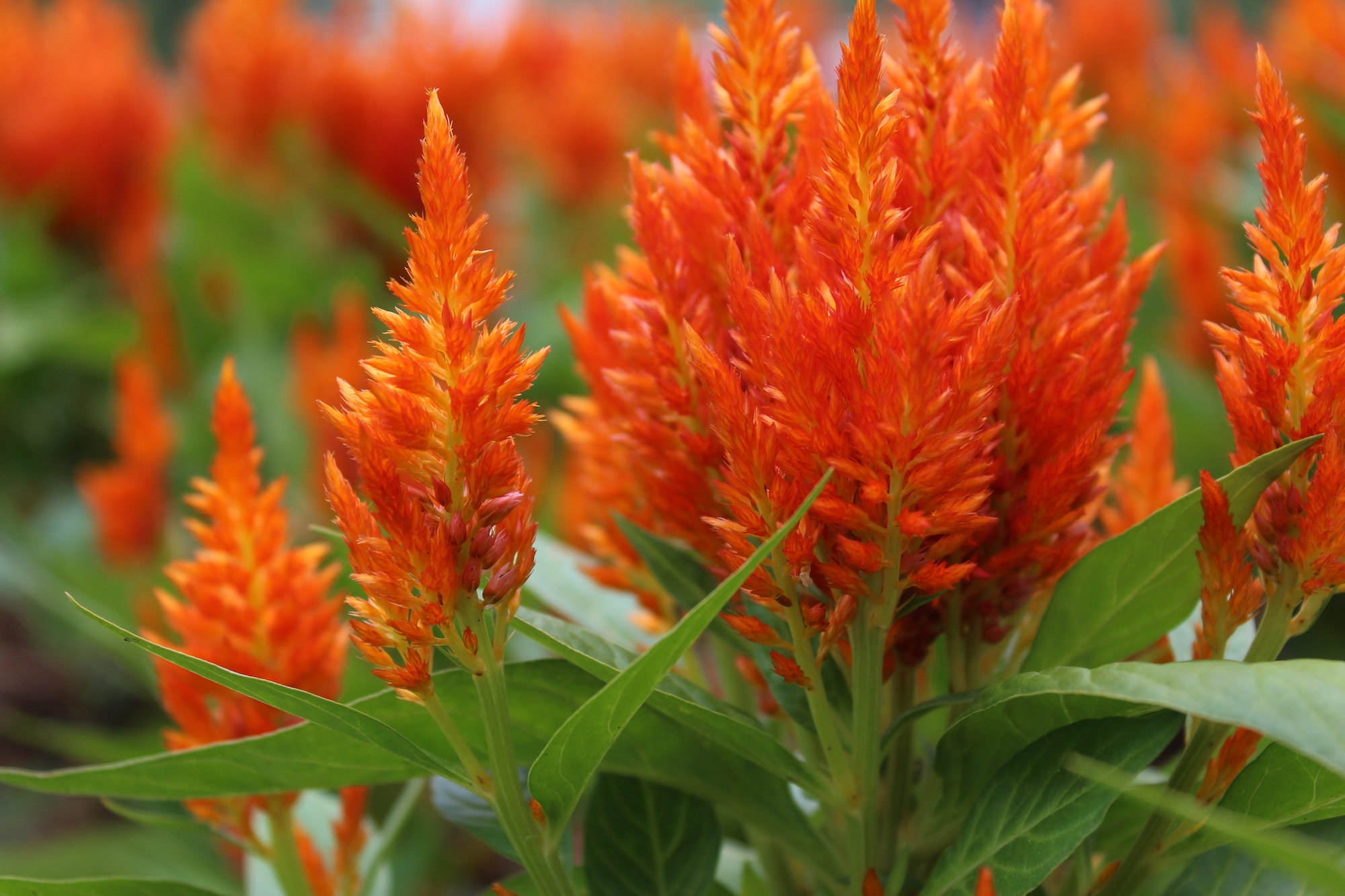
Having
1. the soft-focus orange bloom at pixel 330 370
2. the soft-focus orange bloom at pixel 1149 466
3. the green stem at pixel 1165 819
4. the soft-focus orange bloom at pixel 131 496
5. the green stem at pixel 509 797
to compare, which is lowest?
the green stem at pixel 1165 819

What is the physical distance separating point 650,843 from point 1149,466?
0.39 m

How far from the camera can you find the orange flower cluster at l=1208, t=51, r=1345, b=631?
0.52 m

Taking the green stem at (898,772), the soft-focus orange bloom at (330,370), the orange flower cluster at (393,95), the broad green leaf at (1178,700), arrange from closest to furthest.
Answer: the broad green leaf at (1178,700), the green stem at (898,772), the soft-focus orange bloom at (330,370), the orange flower cluster at (393,95)

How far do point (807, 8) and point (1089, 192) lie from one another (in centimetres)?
297

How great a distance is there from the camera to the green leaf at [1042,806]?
543 mm

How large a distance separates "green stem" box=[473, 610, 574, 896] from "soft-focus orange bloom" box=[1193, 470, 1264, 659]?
1.09ft

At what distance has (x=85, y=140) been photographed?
2.37 metres

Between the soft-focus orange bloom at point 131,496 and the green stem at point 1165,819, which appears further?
the soft-focus orange bloom at point 131,496

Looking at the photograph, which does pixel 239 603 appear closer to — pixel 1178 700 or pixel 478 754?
pixel 478 754

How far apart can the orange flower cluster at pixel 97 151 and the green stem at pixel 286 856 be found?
1490 mm

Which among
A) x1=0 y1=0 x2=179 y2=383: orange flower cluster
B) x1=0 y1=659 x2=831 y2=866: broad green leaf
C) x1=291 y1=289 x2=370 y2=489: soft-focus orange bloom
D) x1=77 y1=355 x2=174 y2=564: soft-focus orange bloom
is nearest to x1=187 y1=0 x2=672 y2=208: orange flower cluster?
x1=0 y1=0 x2=179 y2=383: orange flower cluster

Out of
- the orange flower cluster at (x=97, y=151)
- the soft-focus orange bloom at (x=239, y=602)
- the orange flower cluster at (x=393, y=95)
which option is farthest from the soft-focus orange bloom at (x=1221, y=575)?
the orange flower cluster at (x=97, y=151)

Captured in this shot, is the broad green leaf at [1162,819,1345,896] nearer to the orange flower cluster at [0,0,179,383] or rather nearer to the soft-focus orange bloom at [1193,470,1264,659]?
the soft-focus orange bloom at [1193,470,1264,659]

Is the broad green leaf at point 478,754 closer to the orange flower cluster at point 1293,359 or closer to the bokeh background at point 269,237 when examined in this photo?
the orange flower cluster at point 1293,359
